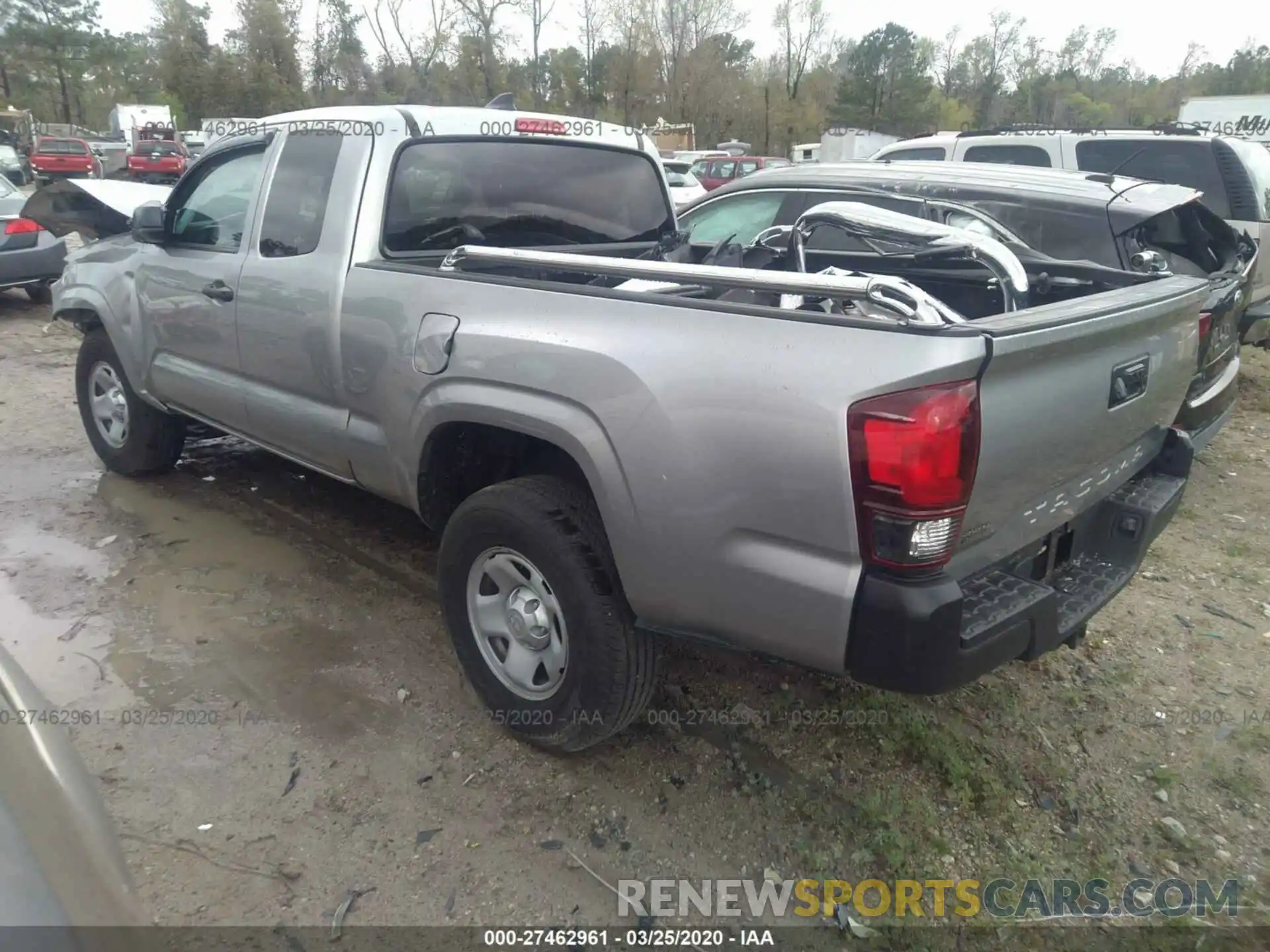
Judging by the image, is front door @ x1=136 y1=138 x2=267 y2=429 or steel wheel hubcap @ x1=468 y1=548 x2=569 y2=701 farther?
front door @ x1=136 y1=138 x2=267 y2=429

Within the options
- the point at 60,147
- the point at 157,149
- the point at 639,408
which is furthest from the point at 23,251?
the point at 60,147

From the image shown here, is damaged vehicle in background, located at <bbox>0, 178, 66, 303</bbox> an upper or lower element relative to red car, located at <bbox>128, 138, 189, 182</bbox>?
lower

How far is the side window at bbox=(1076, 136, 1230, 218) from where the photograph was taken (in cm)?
709

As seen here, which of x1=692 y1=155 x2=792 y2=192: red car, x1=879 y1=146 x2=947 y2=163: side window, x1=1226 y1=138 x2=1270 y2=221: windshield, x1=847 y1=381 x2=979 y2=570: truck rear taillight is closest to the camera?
x1=847 y1=381 x2=979 y2=570: truck rear taillight

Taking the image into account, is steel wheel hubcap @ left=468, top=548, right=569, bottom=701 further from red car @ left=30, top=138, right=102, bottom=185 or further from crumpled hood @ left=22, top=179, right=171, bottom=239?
red car @ left=30, top=138, right=102, bottom=185

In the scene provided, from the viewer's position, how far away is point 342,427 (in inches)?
138

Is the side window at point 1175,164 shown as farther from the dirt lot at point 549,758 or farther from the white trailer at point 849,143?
the white trailer at point 849,143

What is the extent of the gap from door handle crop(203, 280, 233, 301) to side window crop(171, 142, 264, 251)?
→ 0.17 m

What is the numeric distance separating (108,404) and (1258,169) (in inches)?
317

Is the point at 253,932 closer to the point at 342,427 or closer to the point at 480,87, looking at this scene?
the point at 342,427

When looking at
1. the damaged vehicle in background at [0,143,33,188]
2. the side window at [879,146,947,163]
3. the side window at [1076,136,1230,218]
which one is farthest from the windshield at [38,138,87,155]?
the side window at [1076,136,1230,218]

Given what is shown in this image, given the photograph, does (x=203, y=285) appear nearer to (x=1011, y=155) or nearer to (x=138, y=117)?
(x=1011, y=155)

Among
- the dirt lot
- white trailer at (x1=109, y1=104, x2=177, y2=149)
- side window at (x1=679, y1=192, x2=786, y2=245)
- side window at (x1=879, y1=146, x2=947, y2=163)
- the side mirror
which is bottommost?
the dirt lot

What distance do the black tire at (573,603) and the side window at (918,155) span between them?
8.07m
